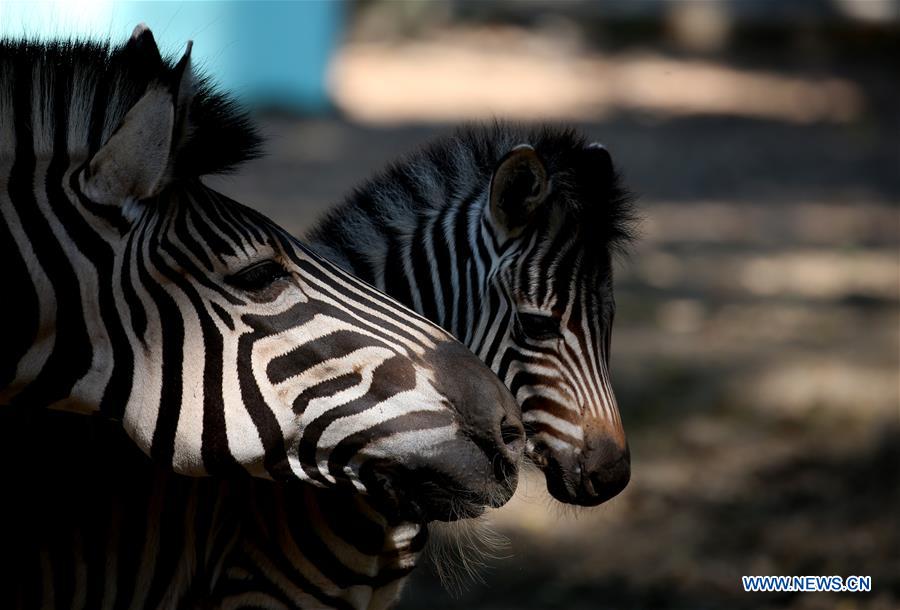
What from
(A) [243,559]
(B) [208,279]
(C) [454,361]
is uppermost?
(B) [208,279]

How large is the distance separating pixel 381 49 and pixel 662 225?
1268cm

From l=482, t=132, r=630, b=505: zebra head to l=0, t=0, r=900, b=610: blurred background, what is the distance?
0.55m

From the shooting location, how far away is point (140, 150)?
2.89 meters

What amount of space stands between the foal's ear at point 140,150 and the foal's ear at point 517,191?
1371mm

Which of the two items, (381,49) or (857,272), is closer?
(857,272)

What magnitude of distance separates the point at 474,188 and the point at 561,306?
69 centimetres

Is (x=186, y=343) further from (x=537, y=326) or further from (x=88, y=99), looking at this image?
(x=537, y=326)

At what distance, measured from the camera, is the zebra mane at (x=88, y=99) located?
302 centimetres

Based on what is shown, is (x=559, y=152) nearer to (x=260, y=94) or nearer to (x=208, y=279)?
(x=208, y=279)

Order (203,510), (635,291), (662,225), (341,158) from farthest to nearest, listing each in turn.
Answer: (341,158)
(662,225)
(635,291)
(203,510)

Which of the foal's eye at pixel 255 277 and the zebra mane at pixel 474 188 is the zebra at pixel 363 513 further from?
the foal's eye at pixel 255 277

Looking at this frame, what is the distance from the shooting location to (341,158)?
1645cm

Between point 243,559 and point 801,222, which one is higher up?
point 243,559

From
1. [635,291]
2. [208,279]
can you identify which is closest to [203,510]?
[208,279]
